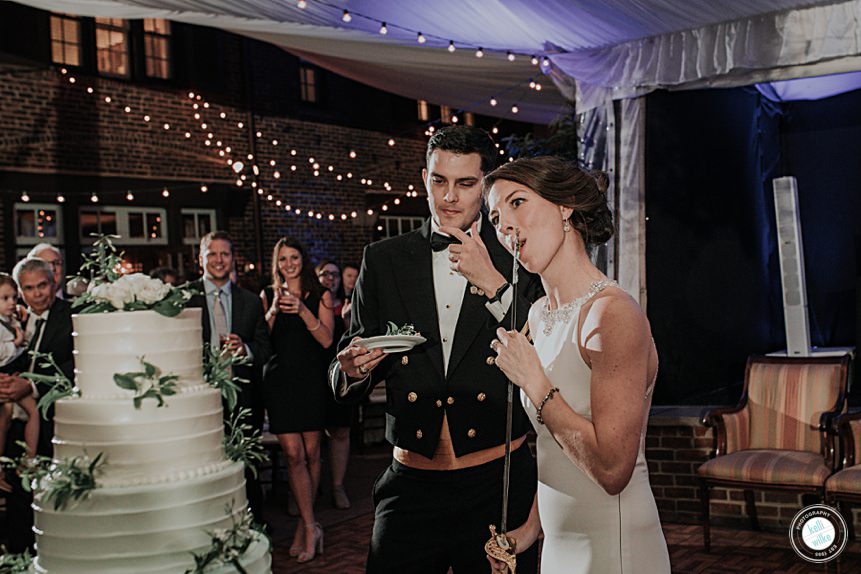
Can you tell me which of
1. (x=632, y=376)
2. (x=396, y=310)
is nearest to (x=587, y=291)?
(x=632, y=376)

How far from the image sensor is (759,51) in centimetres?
554

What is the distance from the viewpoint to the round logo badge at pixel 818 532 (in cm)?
450

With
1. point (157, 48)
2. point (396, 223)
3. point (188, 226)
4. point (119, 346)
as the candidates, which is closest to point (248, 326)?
point (119, 346)

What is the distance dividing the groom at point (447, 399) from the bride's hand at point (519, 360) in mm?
456

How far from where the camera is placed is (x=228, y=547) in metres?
2.12

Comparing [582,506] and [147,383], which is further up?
[147,383]

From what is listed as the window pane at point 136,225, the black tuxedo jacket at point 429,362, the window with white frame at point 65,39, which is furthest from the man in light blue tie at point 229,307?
the window with white frame at point 65,39

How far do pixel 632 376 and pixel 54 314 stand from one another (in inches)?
166

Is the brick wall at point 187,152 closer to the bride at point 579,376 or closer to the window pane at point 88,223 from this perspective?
the window pane at point 88,223

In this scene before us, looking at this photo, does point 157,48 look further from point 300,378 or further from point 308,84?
point 300,378

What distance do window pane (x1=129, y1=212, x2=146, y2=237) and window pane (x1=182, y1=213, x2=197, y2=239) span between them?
1.84ft

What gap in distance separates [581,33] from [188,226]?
726cm

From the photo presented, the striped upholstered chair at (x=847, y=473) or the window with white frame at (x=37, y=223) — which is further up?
the window with white frame at (x=37, y=223)

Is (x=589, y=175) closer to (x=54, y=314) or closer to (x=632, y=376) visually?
(x=632, y=376)
